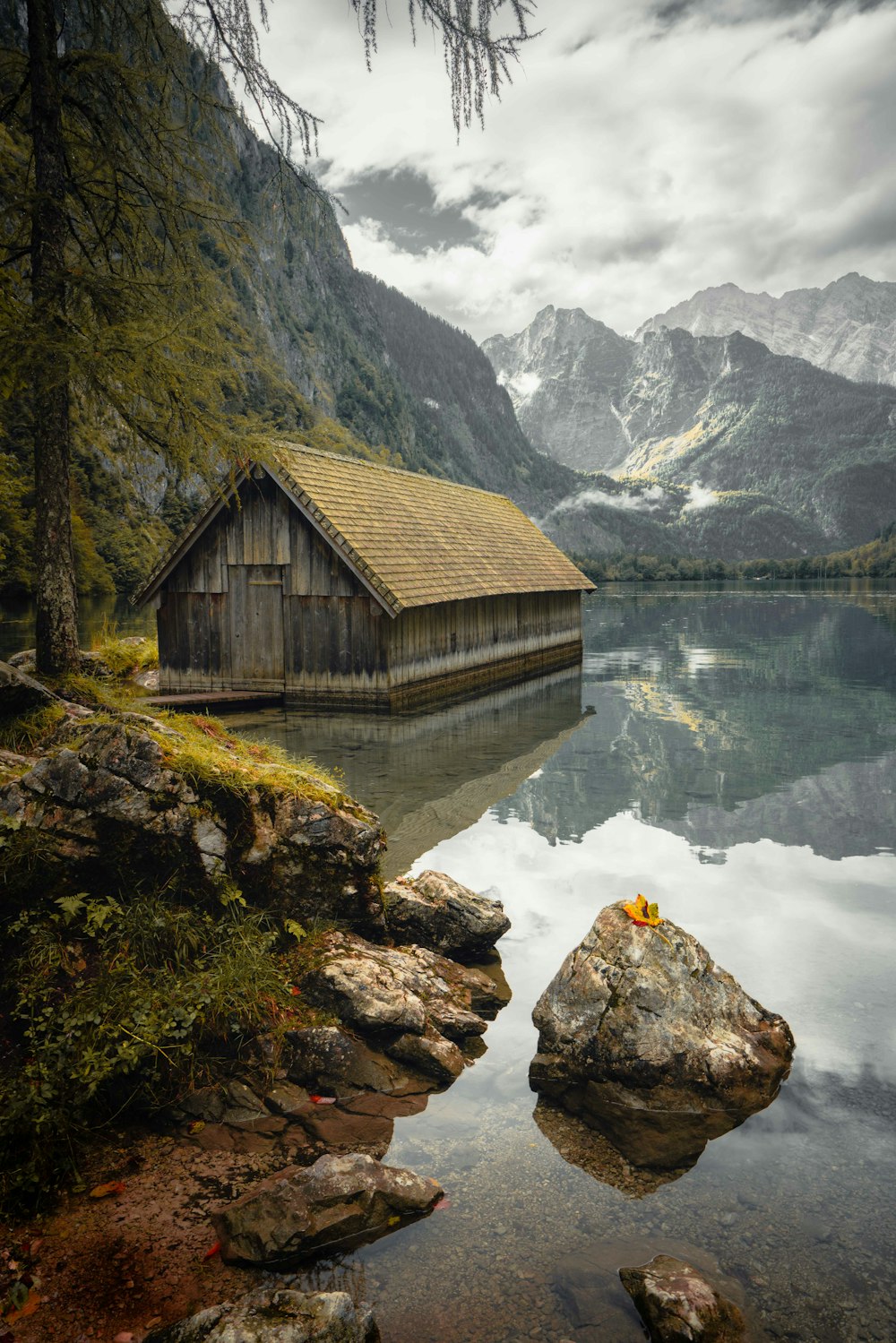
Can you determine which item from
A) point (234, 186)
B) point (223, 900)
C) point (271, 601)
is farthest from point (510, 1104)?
point (234, 186)

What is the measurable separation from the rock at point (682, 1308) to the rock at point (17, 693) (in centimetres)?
659

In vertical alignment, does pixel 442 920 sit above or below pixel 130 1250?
above

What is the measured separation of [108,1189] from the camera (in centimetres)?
443

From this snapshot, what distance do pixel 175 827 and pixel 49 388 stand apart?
464 centimetres

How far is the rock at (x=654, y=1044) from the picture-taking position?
17.6 ft

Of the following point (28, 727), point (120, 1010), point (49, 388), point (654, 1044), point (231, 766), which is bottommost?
point (654, 1044)

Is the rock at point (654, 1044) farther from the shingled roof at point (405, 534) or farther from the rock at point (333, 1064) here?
the shingled roof at point (405, 534)

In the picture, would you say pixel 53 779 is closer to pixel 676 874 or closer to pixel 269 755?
pixel 269 755

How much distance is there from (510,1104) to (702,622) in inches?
1951

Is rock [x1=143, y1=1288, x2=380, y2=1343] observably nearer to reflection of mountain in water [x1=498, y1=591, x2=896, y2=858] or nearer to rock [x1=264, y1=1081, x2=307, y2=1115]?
rock [x1=264, y1=1081, x2=307, y2=1115]

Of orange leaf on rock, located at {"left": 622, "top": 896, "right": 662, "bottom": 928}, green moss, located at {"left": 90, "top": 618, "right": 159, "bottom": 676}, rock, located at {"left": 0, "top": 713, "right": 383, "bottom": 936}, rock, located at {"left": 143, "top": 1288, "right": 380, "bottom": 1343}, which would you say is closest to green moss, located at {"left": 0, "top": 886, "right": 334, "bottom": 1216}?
rock, located at {"left": 0, "top": 713, "right": 383, "bottom": 936}

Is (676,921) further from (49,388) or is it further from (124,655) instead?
(124,655)

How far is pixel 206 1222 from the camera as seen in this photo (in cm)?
421

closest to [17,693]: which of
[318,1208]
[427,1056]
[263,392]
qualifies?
[427,1056]
